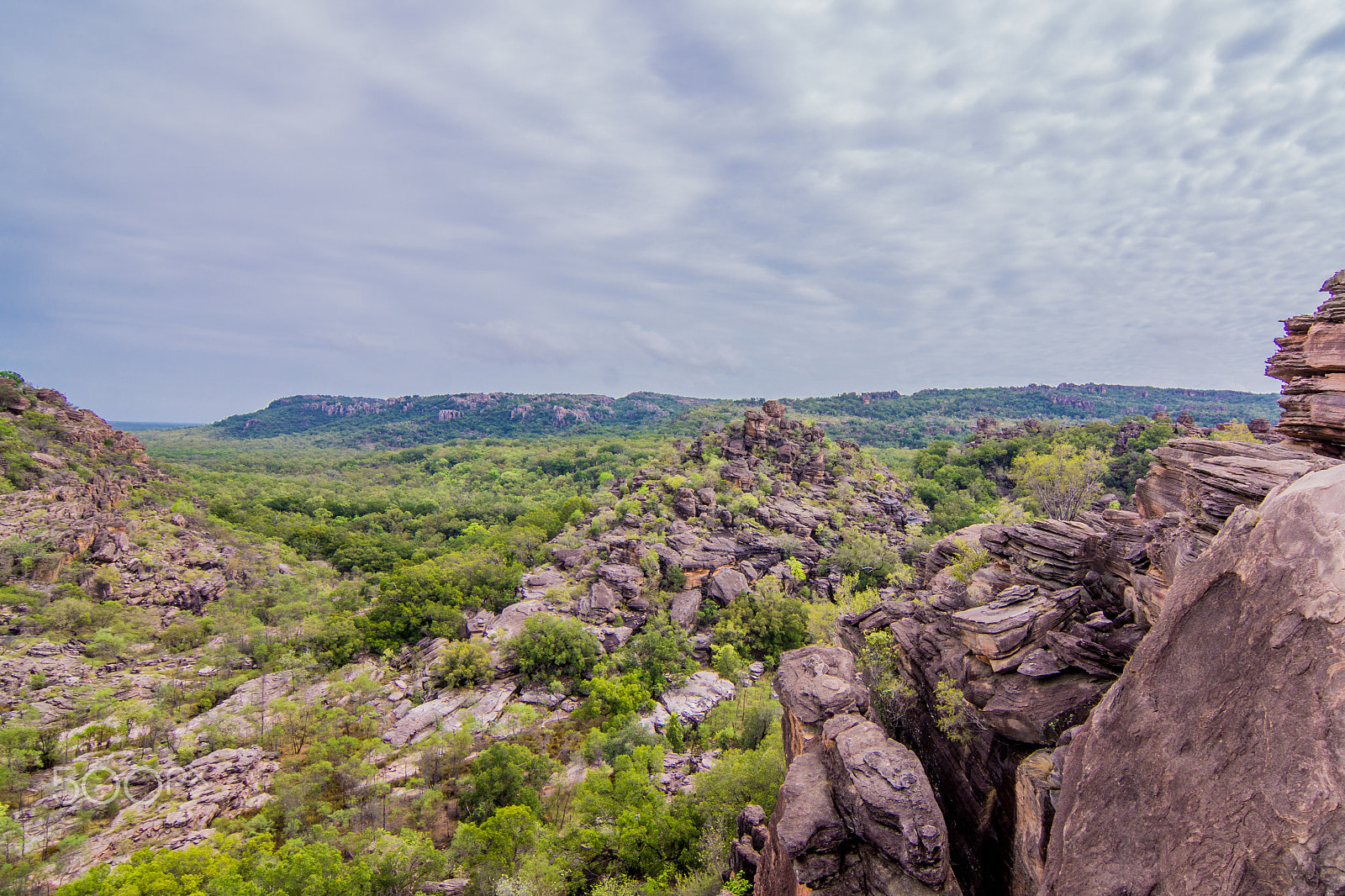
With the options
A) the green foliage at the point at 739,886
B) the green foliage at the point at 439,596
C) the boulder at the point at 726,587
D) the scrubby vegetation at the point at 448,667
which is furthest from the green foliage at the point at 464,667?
the green foliage at the point at 739,886

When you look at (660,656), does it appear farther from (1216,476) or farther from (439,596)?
(1216,476)

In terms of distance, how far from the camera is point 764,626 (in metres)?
35.4

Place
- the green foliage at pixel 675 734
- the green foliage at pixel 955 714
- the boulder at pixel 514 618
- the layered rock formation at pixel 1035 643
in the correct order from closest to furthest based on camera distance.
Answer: the layered rock formation at pixel 1035 643 → the green foliage at pixel 955 714 → the green foliage at pixel 675 734 → the boulder at pixel 514 618

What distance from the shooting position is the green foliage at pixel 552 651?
30714 millimetres

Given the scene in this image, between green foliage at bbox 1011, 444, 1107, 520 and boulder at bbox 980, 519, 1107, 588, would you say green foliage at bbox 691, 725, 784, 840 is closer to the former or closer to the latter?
boulder at bbox 980, 519, 1107, 588

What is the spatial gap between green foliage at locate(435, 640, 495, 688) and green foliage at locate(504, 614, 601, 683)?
67.2 inches

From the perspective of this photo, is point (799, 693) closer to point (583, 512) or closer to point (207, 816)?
point (207, 816)

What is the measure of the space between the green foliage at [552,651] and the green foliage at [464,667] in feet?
5.60

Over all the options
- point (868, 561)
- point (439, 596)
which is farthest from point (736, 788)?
point (439, 596)

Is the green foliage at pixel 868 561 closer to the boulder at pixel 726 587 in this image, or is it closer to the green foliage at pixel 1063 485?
the boulder at pixel 726 587

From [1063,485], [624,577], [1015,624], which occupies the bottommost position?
[624,577]

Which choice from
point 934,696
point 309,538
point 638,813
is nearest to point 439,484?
point 309,538

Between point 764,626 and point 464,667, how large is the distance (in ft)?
70.0

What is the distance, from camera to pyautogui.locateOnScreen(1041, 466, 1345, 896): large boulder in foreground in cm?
512
